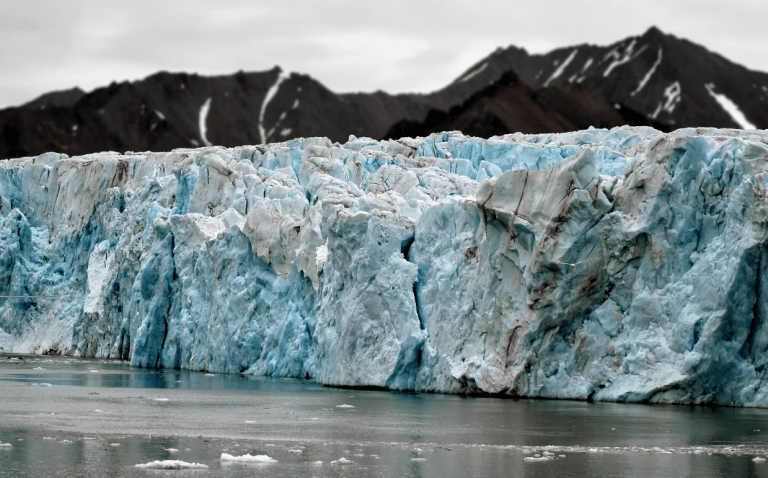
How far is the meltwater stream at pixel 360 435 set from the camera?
48.9 feet

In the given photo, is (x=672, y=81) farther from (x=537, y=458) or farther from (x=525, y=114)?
(x=537, y=458)

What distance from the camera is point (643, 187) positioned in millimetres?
23969

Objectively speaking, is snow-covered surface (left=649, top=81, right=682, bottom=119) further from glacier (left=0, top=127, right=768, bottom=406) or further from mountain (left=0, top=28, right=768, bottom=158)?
glacier (left=0, top=127, right=768, bottom=406)

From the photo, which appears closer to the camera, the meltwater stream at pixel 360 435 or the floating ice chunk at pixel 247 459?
the meltwater stream at pixel 360 435

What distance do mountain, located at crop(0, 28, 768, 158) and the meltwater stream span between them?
5209 cm

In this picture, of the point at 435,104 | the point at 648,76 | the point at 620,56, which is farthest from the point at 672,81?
the point at 435,104

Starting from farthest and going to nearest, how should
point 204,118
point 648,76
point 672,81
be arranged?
point 204,118, point 648,76, point 672,81

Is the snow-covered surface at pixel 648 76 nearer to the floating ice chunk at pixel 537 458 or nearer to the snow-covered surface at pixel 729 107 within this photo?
the snow-covered surface at pixel 729 107

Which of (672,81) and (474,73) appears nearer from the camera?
A: (672,81)

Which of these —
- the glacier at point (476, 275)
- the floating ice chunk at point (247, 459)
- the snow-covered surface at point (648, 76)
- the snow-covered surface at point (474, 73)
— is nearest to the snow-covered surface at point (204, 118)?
the snow-covered surface at point (474, 73)

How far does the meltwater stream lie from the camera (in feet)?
48.9

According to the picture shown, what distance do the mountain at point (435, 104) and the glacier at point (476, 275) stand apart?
1479 inches

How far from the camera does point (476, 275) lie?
26359 mm

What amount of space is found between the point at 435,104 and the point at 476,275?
8150 cm
